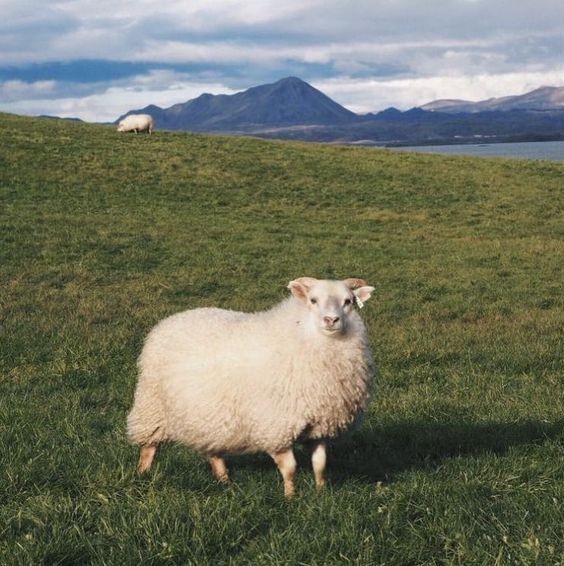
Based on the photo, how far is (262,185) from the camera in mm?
35750

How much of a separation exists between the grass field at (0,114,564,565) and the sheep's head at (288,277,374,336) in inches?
50.0

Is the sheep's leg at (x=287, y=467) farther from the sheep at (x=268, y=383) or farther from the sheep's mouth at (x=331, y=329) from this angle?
the sheep's mouth at (x=331, y=329)

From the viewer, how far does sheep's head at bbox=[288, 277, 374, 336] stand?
5848 millimetres

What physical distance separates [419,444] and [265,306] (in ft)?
30.4

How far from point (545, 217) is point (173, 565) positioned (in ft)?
99.4

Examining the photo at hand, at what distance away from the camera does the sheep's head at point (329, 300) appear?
5.85m

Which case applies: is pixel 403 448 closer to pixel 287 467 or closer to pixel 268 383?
pixel 287 467

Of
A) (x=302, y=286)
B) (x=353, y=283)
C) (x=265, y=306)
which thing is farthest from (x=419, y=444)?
(x=265, y=306)

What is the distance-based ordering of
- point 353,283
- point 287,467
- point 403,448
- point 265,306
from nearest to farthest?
point 287,467 → point 353,283 → point 403,448 → point 265,306

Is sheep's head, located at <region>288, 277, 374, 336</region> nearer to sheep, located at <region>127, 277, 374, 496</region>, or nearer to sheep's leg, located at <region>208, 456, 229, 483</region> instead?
sheep, located at <region>127, 277, 374, 496</region>

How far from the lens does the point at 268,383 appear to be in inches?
232

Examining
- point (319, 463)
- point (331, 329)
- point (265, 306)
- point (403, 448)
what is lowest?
point (265, 306)

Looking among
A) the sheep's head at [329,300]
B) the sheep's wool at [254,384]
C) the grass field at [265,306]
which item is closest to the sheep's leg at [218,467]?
the sheep's wool at [254,384]

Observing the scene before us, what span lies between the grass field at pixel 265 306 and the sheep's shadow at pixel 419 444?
0.03 meters
